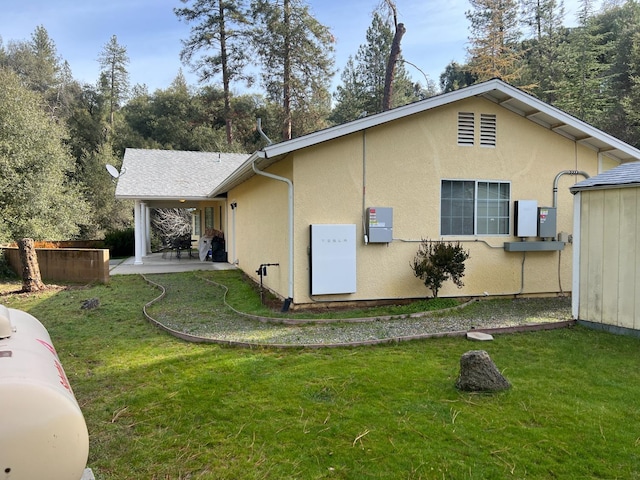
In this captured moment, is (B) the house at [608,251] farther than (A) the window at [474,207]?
→ No

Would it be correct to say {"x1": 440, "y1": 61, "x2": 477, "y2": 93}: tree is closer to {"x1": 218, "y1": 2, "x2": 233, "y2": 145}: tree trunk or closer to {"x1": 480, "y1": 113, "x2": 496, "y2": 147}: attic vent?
{"x1": 218, "y1": 2, "x2": 233, "y2": 145}: tree trunk

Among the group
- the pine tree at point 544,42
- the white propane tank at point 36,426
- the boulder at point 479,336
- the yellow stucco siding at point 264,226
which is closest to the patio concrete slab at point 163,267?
the yellow stucco siding at point 264,226

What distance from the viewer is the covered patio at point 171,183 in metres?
14.3

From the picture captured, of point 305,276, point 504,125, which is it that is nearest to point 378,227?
point 305,276

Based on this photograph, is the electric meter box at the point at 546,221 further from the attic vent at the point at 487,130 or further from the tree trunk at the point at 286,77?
the tree trunk at the point at 286,77

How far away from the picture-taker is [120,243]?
61.4ft

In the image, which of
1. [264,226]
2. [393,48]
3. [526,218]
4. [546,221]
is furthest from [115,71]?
[546,221]

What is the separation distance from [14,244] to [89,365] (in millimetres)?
10918

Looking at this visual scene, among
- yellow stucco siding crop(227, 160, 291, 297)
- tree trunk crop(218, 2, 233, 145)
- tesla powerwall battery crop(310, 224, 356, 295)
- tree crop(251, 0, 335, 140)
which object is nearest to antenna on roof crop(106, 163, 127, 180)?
yellow stucco siding crop(227, 160, 291, 297)

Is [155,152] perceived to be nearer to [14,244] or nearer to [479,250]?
[14,244]

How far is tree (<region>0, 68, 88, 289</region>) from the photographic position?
549 inches

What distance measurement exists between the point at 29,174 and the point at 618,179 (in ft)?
55.9

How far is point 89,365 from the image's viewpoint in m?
4.64

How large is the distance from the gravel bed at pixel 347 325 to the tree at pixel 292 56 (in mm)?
17245
